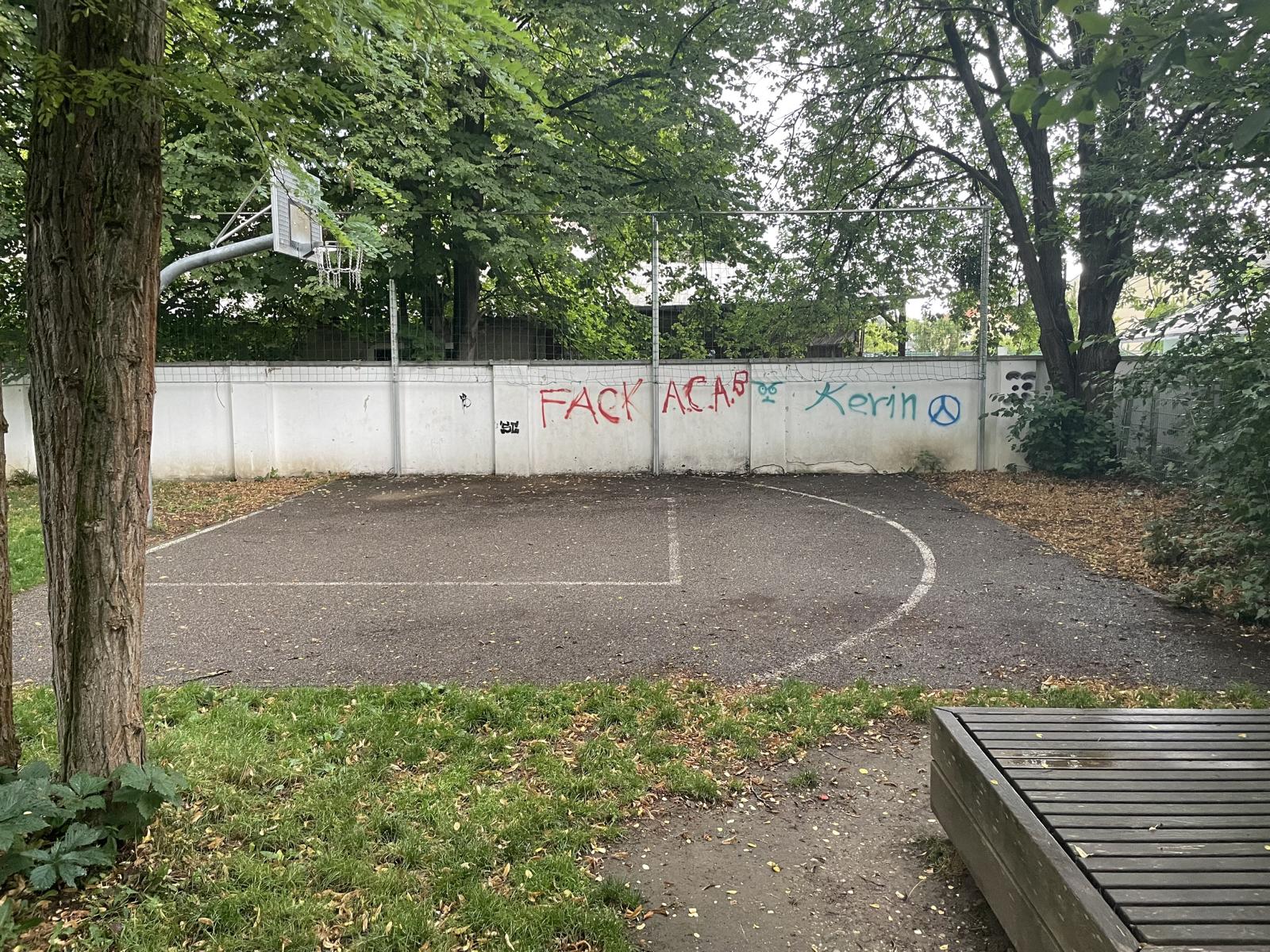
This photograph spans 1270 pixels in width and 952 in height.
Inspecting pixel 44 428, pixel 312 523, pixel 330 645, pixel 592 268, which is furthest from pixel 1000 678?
pixel 592 268

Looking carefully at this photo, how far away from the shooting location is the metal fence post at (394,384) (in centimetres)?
1373

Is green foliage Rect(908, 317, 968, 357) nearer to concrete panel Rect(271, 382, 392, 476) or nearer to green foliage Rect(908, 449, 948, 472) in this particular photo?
green foliage Rect(908, 449, 948, 472)

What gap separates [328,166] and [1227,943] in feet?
12.9

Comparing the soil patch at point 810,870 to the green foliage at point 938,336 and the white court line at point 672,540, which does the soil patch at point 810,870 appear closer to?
the white court line at point 672,540

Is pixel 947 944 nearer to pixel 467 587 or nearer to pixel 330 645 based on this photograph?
pixel 330 645

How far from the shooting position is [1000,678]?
15.0ft

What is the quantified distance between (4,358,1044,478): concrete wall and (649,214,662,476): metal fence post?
2.8 inches

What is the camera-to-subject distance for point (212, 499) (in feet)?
38.4

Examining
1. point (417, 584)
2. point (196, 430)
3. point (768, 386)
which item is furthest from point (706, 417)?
point (196, 430)

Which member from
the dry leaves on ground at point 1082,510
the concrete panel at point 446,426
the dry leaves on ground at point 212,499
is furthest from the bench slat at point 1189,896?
the concrete panel at point 446,426

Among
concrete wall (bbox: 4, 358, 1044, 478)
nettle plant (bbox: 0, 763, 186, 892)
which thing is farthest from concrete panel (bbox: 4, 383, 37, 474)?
nettle plant (bbox: 0, 763, 186, 892)

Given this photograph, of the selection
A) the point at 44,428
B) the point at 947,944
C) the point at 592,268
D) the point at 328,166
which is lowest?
the point at 947,944

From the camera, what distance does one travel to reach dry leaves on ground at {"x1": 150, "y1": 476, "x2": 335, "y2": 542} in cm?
987

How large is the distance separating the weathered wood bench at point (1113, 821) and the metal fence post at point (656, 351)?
35.4 ft
